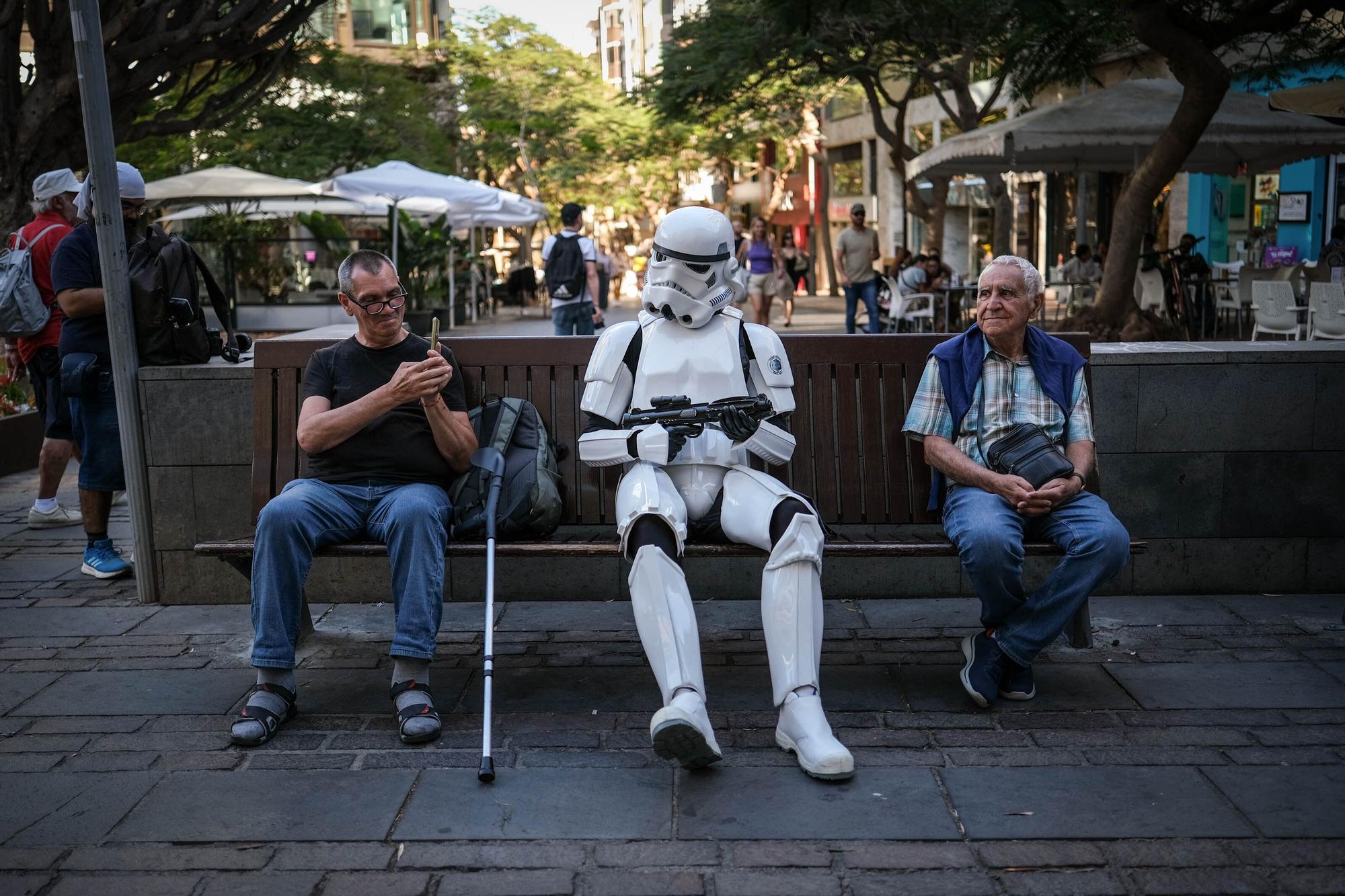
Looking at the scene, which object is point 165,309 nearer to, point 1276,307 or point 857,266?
point 1276,307

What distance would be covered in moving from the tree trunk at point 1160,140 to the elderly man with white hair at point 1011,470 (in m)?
7.42

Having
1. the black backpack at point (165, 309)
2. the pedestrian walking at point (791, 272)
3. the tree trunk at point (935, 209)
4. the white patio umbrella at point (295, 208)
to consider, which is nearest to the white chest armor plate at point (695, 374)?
the black backpack at point (165, 309)

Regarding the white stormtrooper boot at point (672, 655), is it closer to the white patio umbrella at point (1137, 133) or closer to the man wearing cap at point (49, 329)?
the man wearing cap at point (49, 329)

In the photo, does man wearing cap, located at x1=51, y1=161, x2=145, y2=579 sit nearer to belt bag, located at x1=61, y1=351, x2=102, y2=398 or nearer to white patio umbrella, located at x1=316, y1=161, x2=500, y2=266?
belt bag, located at x1=61, y1=351, x2=102, y2=398

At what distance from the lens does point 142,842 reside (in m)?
3.58

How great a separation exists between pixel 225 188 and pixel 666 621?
685 inches

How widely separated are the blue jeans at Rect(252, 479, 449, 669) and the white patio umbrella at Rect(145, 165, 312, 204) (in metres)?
15.6

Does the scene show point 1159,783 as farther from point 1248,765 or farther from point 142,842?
point 142,842

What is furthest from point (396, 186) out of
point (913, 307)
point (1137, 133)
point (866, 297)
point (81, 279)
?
point (81, 279)

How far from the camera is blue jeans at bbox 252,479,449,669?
442 cm

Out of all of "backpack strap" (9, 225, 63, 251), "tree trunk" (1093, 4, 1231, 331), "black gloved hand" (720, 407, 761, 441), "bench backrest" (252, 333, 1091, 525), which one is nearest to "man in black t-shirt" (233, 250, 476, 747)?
"bench backrest" (252, 333, 1091, 525)

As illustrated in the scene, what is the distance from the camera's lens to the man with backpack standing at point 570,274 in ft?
43.4

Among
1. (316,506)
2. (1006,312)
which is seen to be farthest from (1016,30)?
(316,506)

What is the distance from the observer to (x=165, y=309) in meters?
5.85
